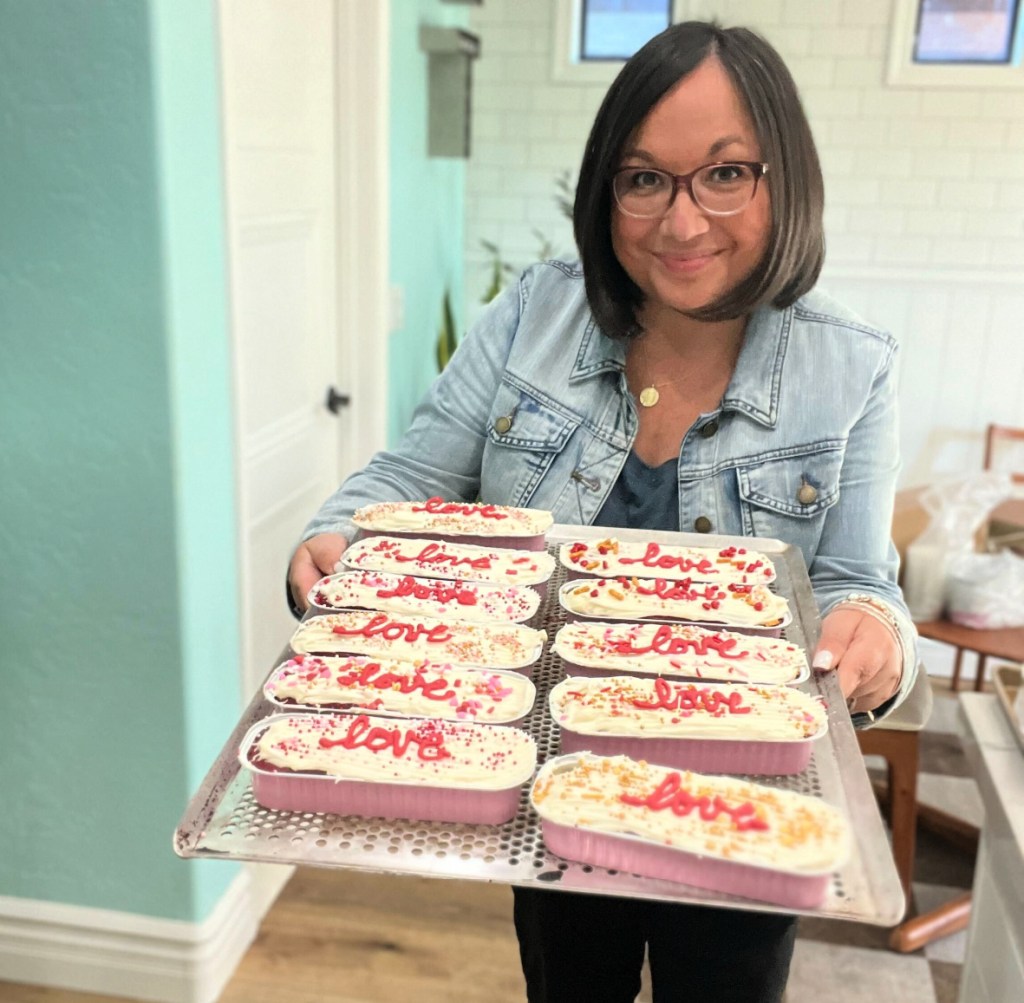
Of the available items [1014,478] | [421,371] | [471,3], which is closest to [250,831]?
[421,371]

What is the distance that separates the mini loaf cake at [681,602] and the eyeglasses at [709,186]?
18.9 inches

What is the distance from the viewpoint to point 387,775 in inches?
38.1

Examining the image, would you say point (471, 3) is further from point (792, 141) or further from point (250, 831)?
point (250, 831)

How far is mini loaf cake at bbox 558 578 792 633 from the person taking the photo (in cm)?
132

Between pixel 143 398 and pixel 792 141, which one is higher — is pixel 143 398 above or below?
below

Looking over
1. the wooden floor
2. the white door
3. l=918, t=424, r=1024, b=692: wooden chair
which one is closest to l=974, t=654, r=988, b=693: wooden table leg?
l=918, t=424, r=1024, b=692: wooden chair

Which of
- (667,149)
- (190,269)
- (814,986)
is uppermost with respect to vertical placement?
(667,149)

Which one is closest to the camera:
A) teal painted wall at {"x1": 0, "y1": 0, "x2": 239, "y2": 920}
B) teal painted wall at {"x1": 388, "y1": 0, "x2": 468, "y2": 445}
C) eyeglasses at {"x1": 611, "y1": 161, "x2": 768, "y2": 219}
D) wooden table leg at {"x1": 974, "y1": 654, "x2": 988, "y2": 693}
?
eyeglasses at {"x1": 611, "y1": 161, "x2": 768, "y2": 219}

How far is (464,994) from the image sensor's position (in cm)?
224

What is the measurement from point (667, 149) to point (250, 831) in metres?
0.89

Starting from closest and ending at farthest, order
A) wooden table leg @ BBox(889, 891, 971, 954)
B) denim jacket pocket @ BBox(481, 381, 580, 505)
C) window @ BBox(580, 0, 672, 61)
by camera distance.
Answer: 1. denim jacket pocket @ BBox(481, 381, 580, 505)
2. wooden table leg @ BBox(889, 891, 971, 954)
3. window @ BBox(580, 0, 672, 61)

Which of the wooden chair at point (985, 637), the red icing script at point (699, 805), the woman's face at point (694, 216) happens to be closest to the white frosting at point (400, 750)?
the red icing script at point (699, 805)

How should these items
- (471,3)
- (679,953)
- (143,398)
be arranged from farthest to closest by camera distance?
1. (471,3)
2. (143,398)
3. (679,953)

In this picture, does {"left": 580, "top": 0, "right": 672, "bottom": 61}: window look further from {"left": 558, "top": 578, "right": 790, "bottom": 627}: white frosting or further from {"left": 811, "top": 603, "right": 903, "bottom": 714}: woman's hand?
{"left": 811, "top": 603, "right": 903, "bottom": 714}: woman's hand
